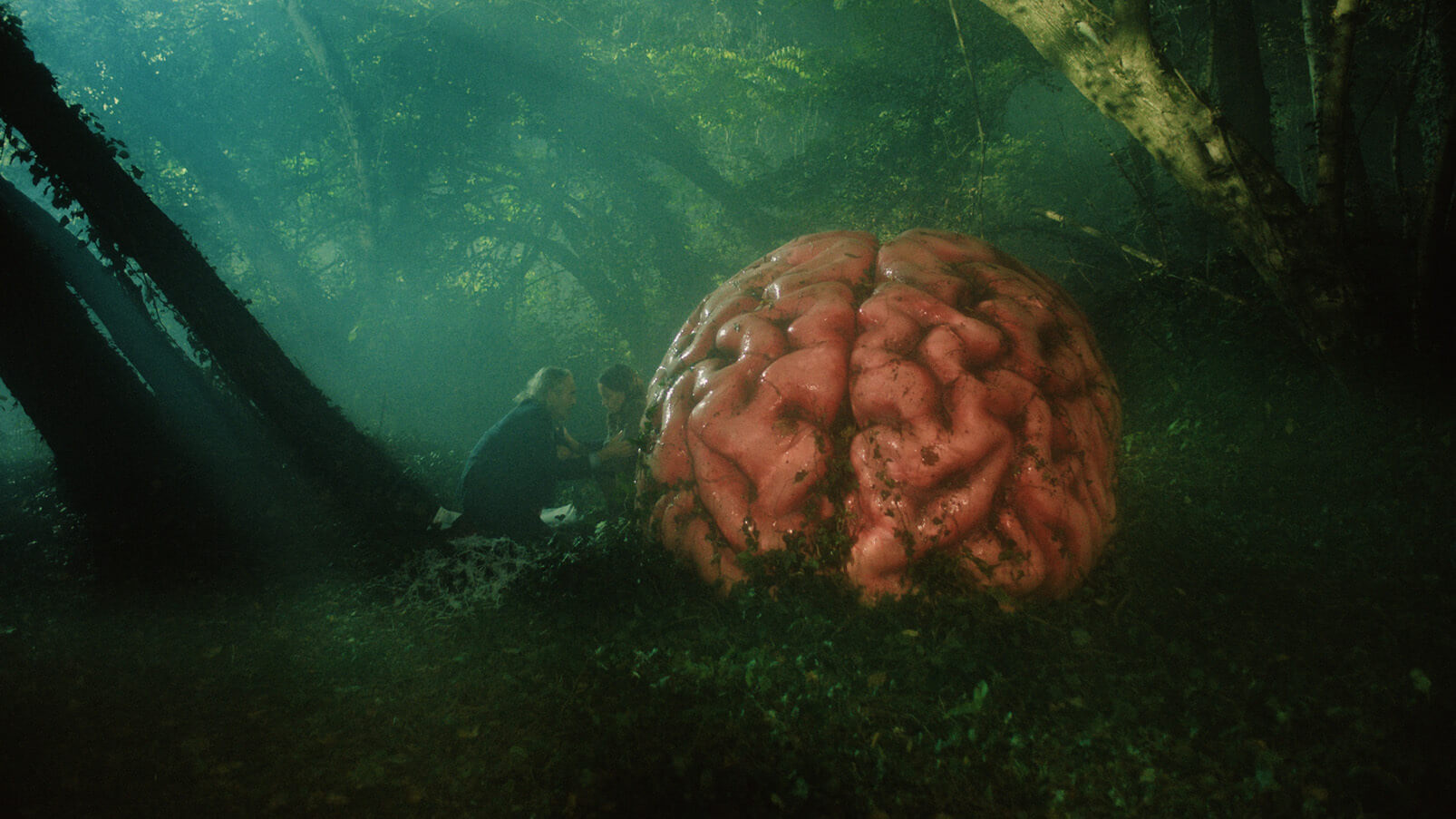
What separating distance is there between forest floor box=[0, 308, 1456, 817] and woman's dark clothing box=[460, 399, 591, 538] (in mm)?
1153

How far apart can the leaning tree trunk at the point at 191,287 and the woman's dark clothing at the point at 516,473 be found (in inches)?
18.6

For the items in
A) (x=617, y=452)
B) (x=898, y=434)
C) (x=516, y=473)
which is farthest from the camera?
(x=516, y=473)

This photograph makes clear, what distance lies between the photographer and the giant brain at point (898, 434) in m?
2.98

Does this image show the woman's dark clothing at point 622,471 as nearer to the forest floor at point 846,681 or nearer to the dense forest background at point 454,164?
the forest floor at point 846,681

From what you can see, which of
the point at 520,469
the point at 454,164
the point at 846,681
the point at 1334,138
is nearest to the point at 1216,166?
the point at 1334,138

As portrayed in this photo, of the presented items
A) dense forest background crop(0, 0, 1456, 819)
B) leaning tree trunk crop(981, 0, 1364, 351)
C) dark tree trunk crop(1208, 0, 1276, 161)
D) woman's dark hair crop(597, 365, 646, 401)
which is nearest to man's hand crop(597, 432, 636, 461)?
woman's dark hair crop(597, 365, 646, 401)

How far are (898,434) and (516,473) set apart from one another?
11.4 ft

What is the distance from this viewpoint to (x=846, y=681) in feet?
8.65

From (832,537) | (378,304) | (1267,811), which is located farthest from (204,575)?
(378,304)

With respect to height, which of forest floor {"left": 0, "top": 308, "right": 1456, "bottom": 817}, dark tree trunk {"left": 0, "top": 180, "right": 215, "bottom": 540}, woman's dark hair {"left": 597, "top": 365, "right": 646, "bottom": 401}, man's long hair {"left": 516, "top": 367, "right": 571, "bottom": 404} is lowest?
forest floor {"left": 0, "top": 308, "right": 1456, "bottom": 817}

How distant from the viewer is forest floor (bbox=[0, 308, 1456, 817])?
2.22 meters

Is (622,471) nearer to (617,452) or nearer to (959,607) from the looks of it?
(617,452)

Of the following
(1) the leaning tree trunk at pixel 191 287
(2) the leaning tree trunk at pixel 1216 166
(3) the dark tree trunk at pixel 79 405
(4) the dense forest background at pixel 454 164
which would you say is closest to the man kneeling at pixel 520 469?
(1) the leaning tree trunk at pixel 191 287

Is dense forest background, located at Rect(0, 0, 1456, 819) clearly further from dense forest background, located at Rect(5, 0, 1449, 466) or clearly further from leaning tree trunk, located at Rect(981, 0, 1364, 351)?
dense forest background, located at Rect(5, 0, 1449, 466)
